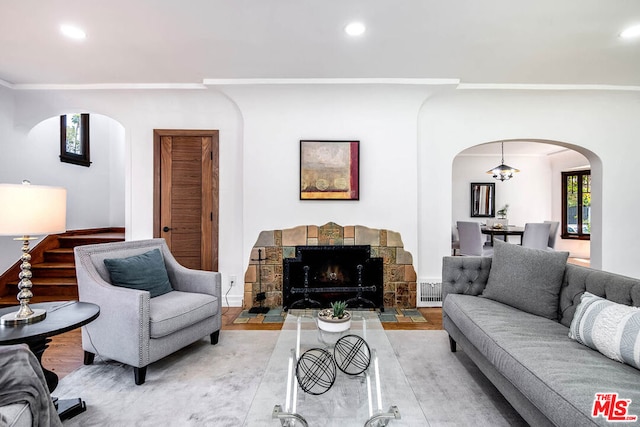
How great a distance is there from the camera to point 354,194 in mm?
3740

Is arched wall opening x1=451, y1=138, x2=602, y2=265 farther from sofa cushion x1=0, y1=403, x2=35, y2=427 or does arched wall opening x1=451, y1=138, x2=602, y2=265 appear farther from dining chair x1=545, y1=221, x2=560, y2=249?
sofa cushion x1=0, y1=403, x2=35, y2=427

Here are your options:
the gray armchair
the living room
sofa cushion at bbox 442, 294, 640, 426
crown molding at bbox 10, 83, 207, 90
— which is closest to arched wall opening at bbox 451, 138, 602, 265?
the living room

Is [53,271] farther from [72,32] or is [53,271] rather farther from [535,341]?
[535,341]

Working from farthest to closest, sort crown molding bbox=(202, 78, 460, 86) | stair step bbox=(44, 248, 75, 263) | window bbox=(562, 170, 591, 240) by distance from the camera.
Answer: window bbox=(562, 170, 591, 240)
stair step bbox=(44, 248, 75, 263)
crown molding bbox=(202, 78, 460, 86)

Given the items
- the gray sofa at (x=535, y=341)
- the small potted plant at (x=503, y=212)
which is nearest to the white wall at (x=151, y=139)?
the gray sofa at (x=535, y=341)

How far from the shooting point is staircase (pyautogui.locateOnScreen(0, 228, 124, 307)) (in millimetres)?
3811

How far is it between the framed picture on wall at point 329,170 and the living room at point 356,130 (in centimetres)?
10

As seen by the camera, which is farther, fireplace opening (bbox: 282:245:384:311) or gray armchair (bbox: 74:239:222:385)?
fireplace opening (bbox: 282:245:384:311)

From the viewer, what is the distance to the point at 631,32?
2.56 m

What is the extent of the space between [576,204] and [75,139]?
9.85m

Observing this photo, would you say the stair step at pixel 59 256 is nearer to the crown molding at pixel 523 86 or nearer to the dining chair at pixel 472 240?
the crown molding at pixel 523 86

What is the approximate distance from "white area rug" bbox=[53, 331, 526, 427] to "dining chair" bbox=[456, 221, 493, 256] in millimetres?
2784

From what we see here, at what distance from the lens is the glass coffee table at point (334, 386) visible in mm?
1461

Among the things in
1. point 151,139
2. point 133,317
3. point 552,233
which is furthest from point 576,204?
point 133,317
